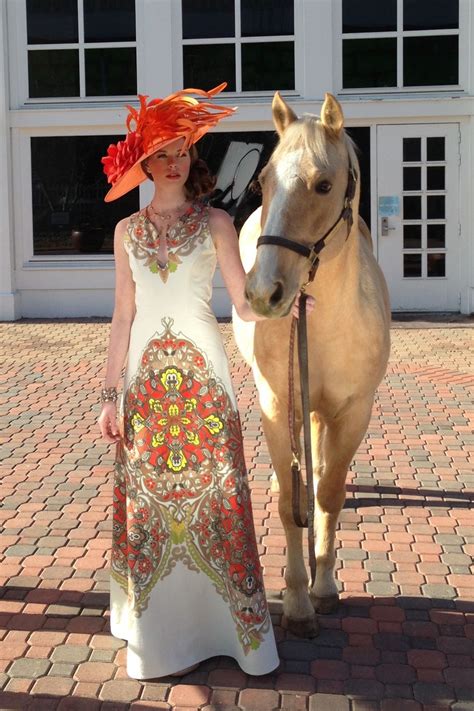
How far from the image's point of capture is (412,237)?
13781 mm

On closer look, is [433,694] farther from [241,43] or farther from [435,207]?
[241,43]

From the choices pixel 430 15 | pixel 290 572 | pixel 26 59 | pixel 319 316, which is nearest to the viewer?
pixel 319 316

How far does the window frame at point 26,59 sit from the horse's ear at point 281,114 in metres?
10.9

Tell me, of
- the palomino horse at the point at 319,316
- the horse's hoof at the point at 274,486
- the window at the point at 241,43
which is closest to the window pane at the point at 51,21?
the window at the point at 241,43

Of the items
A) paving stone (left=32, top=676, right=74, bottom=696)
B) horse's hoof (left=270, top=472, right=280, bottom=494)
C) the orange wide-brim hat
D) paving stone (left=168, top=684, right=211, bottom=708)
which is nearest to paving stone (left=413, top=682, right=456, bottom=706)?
paving stone (left=168, top=684, right=211, bottom=708)

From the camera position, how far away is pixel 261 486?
5.94m

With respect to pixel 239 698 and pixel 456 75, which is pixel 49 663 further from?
pixel 456 75

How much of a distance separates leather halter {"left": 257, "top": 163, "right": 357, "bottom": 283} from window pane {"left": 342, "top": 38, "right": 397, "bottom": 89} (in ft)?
35.2

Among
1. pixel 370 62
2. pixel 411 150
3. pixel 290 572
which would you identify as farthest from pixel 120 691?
pixel 370 62

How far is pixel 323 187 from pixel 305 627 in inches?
71.9

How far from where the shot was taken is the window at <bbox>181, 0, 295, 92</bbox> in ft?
44.8

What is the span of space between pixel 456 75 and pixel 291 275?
1157 centimetres

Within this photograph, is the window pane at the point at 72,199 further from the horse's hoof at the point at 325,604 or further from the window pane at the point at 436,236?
the horse's hoof at the point at 325,604

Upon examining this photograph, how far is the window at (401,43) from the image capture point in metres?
13.5
